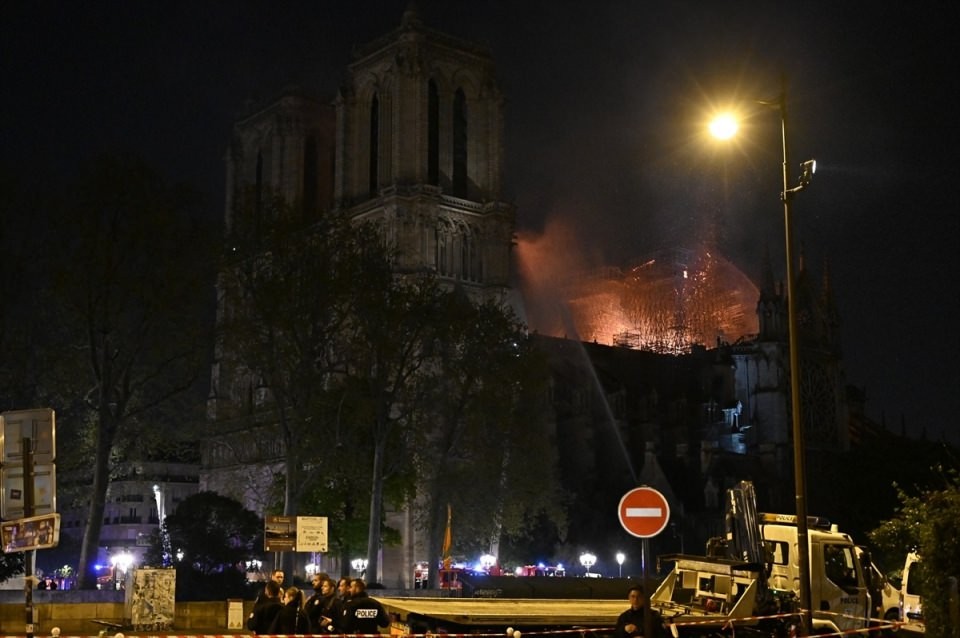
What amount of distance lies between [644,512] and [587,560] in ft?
257

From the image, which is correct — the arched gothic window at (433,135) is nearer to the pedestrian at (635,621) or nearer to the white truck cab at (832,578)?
the white truck cab at (832,578)

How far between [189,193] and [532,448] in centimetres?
2510

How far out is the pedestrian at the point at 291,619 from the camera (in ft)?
63.2

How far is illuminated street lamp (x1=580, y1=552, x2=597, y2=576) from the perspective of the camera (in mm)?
91250

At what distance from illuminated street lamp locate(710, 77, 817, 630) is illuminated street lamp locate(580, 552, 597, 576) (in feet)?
230

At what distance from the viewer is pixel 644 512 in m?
14.5

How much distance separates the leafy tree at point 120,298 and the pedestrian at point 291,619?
2673cm

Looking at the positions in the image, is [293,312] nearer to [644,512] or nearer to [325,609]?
[325,609]

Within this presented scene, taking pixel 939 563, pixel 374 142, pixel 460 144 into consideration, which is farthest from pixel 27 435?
pixel 374 142

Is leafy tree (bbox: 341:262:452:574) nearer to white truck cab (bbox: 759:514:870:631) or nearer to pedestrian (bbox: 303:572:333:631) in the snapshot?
white truck cab (bbox: 759:514:870:631)

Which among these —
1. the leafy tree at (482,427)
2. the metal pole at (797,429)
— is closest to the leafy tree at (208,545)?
the leafy tree at (482,427)

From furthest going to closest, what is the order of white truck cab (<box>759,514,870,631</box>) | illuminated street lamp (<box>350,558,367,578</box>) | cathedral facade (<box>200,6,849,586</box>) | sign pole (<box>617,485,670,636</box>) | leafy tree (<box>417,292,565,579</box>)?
cathedral facade (<box>200,6,849,586</box>), illuminated street lamp (<box>350,558,367,578</box>), leafy tree (<box>417,292,565,579</box>), white truck cab (<box>759,514,870,631</box>), sign pole (<box>617,485,670,636</box>)

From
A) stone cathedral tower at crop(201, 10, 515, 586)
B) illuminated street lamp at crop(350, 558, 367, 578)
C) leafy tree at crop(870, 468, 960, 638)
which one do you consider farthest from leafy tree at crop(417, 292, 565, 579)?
leafy tree at crop(870, 468, 960, 638)

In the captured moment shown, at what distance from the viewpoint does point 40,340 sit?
45375 millimetres
